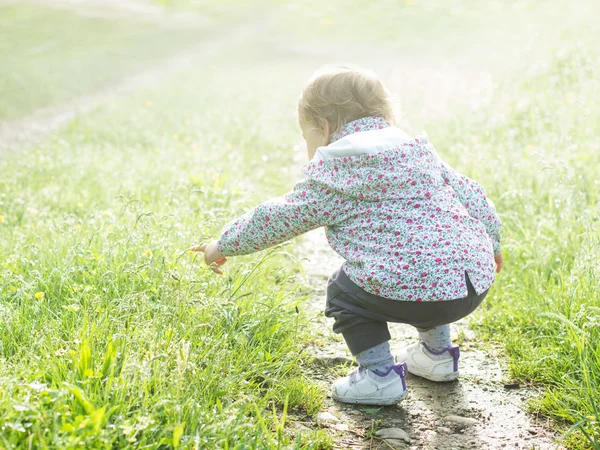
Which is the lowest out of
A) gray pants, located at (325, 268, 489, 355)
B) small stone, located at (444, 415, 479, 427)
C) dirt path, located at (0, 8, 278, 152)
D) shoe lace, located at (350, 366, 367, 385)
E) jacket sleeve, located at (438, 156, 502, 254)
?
dirt path, located at (0, 8, 278, 152)

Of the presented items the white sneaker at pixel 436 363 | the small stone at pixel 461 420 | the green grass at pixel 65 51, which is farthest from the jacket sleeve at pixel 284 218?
the green grass at pixel 65 51

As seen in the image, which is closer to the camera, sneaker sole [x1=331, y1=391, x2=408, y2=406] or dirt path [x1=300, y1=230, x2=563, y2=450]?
dirt path [x1=300, y1=230, x2=563, y2=450]

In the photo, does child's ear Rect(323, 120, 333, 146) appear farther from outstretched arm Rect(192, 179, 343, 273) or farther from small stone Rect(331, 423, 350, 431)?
small stone Rect(331, 423, 350, 431)

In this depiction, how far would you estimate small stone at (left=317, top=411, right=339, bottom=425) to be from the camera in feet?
8.01

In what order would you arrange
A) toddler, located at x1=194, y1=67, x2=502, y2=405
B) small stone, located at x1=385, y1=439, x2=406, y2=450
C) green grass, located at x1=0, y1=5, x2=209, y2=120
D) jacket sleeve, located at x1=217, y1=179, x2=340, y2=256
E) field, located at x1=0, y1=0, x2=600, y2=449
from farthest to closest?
green grass, located at x1=0, y1=5, x2=209, y2=120
jacket sleeve, located at x1=217, y1=179, x2=340, y2=256
toddler, located at x1=194, y1=67, x2=502, y2=405
small stone, located at x1=385, y1=439, x2=406, y2=450
field, located at x1=0, y1=0, x2=600, y2=449

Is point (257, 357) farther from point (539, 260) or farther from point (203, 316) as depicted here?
point (539, 260)

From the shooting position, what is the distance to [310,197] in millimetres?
2518

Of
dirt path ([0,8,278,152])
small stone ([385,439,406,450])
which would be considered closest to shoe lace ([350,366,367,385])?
small stone ([385,439,406,450])

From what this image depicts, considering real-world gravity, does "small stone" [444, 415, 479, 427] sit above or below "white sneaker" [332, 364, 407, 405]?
below

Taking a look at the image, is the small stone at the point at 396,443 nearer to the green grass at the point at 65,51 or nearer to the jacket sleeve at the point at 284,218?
the jacket sleeve at the point at 284,218

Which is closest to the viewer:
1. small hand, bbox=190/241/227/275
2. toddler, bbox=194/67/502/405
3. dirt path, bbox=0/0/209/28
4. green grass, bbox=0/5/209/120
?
toddler, bbox=194/67/502/405

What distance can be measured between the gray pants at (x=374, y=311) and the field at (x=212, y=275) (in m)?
0.25

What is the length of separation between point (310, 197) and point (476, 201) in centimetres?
70

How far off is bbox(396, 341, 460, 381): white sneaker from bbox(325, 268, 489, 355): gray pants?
0.49ft
